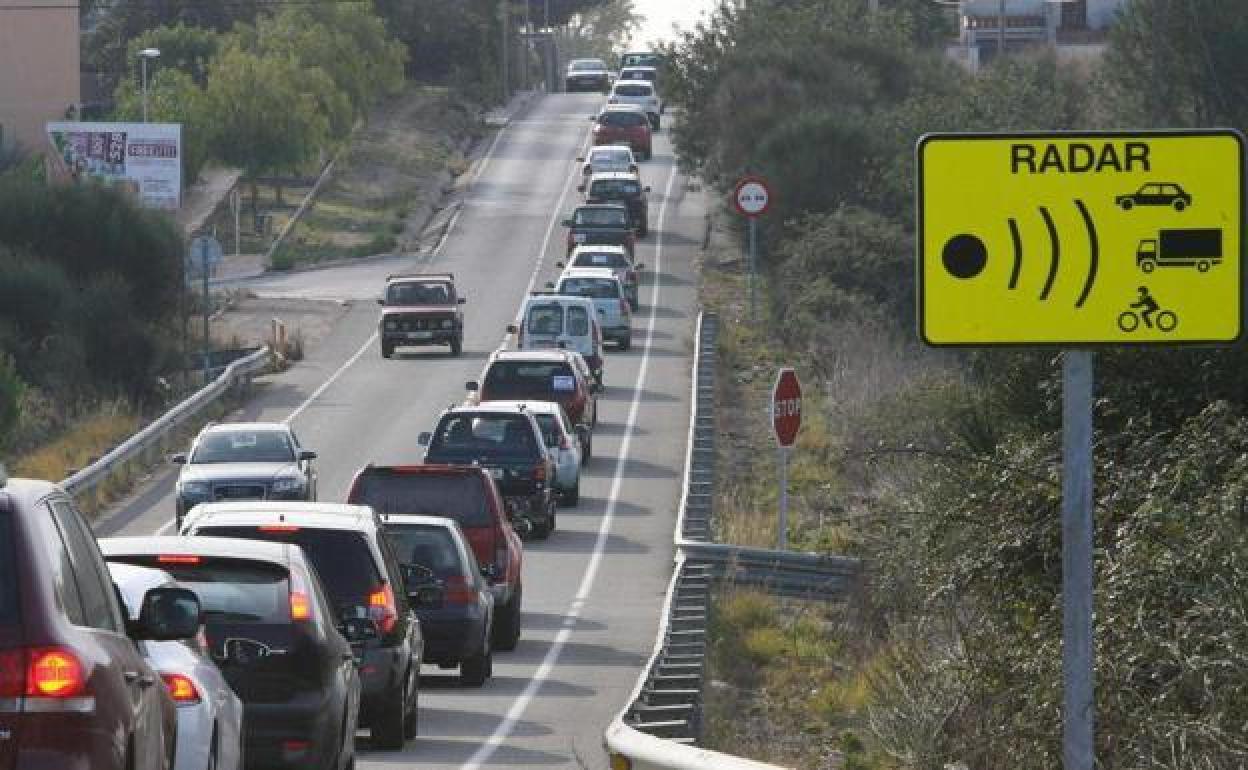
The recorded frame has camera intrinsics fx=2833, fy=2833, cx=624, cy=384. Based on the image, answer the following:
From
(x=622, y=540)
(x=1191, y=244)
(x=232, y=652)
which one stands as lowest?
(x=622, y=540)

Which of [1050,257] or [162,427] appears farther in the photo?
[162,427]

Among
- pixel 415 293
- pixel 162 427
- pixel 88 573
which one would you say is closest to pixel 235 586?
pixel 88 573

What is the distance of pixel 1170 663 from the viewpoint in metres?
10.9

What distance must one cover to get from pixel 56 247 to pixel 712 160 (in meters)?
20.4

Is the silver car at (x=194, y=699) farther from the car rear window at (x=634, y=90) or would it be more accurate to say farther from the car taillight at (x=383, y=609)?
the car rear window at (x=634, y=90)

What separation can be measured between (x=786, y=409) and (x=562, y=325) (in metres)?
16.9

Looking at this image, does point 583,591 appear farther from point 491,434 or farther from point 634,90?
point 634,90

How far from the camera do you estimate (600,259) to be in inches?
2447

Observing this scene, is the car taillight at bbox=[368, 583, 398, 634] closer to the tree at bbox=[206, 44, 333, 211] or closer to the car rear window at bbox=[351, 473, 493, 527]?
the car rear window at bbox=[351, 473, 493, 527]

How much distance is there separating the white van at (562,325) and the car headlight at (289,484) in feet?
46.0

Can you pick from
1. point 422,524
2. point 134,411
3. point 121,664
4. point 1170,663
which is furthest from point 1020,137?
point 134,411

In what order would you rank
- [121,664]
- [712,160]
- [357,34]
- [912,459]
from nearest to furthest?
1. [121,664]
2. [912,459]
3. [712,160]
4. [357,34]

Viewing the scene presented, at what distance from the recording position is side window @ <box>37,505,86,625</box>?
805 cm

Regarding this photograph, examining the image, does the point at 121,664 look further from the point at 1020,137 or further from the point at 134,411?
the point at 134,411
